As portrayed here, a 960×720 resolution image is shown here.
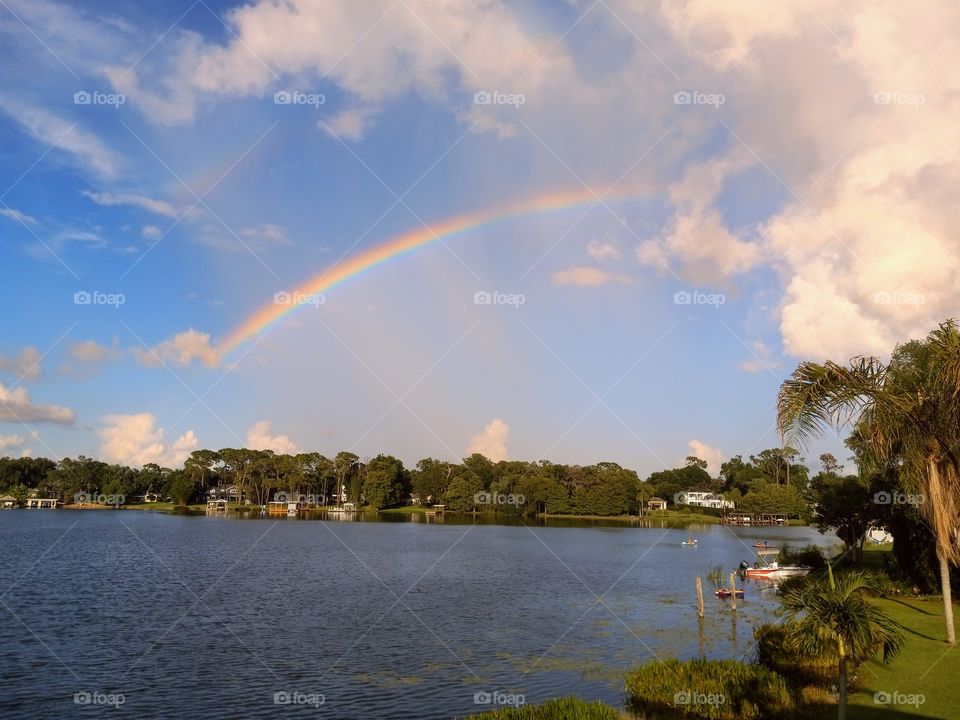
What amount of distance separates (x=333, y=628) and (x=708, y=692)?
1003 inches

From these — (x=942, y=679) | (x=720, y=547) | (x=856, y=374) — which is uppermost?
(x=856, y=374)

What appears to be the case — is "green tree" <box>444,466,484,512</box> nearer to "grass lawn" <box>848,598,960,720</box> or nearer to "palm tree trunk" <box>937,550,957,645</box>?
"grass lawn" <box>848,598,960,720</box>

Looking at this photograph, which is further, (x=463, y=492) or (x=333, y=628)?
(x=463, y=492)

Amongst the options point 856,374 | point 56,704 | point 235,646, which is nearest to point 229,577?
point 235,646

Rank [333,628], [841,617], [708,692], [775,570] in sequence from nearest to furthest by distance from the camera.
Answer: [841,617] → [708,692] → [333,628] → [775,570]

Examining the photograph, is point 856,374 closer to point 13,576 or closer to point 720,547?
point 13,576

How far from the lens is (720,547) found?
109 m

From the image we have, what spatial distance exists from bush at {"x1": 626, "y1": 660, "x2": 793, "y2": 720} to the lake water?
6.59 ft

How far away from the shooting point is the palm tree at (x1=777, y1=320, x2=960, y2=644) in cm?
2341

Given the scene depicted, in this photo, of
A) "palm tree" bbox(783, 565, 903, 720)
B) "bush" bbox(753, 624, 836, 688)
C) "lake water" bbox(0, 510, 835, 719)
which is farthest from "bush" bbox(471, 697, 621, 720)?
"bush" bbox(753, 624, 836, 688)

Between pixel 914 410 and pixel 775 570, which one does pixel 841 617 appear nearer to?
pixel 914 410

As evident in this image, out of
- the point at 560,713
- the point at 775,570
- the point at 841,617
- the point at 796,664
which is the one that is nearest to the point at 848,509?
the point at 775,570

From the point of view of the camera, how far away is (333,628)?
4247 centimetres

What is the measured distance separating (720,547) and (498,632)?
255 ft
